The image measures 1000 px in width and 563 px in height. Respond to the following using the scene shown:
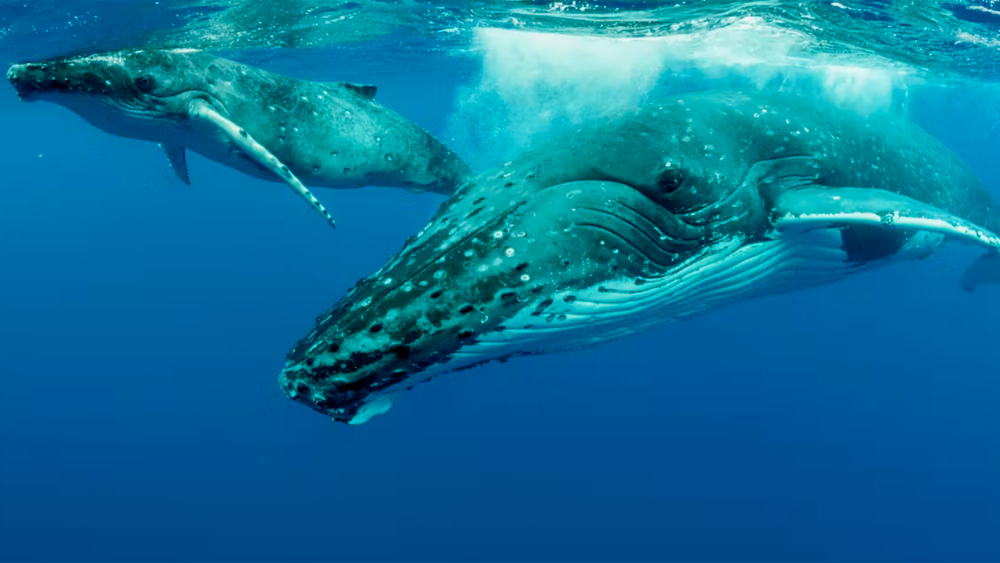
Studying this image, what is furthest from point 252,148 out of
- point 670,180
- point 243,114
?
point 670,180

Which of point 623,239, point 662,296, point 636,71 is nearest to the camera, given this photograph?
point 623,239

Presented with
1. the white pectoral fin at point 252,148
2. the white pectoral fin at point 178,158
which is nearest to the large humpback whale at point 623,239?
the white pectoral fin at point 252,148

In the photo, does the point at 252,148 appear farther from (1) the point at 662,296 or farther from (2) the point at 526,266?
(1) the point at 662,296

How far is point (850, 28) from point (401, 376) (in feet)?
60.5

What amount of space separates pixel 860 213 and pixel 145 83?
876 cm

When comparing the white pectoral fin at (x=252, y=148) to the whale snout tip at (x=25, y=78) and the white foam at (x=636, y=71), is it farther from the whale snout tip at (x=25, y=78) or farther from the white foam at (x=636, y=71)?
the white foam at (x=636, y=71)

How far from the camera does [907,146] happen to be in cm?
831

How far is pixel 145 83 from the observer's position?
28.3ft

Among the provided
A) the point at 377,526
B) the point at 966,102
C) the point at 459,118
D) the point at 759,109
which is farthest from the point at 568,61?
the point at 459,118

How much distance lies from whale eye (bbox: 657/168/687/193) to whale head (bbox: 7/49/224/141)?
682 cm

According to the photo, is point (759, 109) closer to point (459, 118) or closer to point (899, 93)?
point (899, 93)

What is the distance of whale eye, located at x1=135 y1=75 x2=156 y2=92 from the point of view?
28.2ft

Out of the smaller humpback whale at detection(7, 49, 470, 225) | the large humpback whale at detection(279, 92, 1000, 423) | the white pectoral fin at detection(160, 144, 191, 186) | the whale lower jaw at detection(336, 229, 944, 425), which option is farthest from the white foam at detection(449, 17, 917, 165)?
the whale lower jaw at detection(336, 229, 944, 425)

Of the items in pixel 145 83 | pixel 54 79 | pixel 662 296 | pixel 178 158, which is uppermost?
pixel 54 79
